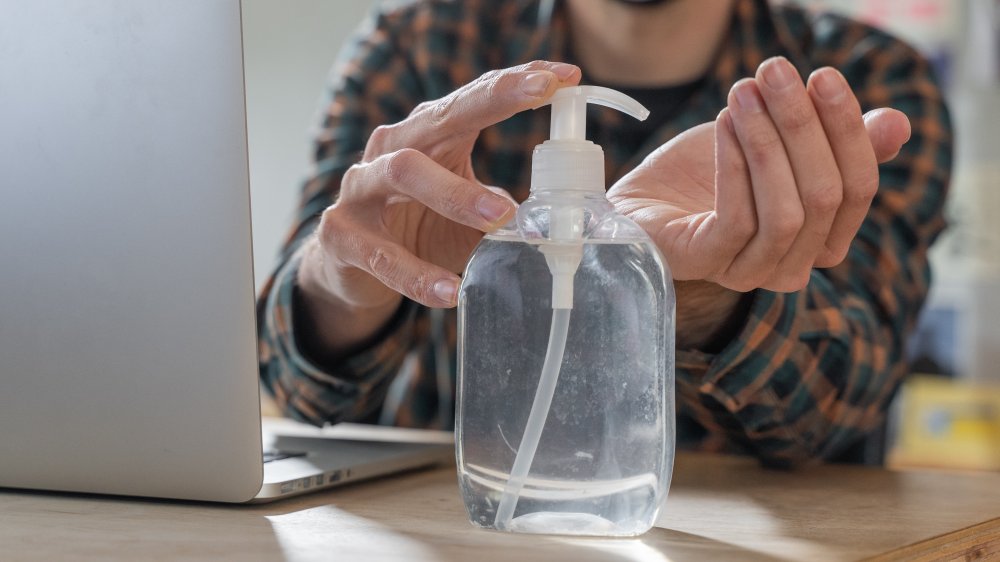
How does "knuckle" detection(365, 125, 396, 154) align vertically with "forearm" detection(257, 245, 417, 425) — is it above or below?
above

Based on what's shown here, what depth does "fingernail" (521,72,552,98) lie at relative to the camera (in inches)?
19.4

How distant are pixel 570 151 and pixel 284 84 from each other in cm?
247

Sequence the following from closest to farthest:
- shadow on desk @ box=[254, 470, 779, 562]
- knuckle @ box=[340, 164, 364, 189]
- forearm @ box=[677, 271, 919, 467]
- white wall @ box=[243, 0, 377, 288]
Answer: shadow on desk @ box=[254, 470, 779, 562]
knuckle @ box=[340, 164, 364, 189]
forearm @ box=[677, 271, 919, 467]
white wall @ box=[243, 0, 377, 288]

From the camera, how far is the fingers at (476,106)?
0.50 meters

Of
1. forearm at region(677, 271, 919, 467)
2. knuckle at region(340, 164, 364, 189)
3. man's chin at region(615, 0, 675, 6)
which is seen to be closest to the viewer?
knuckle at region(340, 164, 364, 189)

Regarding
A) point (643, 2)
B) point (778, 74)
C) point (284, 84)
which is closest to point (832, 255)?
point (778, 74)

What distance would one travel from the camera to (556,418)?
1.67 feet

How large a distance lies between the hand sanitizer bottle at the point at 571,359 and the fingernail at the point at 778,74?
2.6 inches

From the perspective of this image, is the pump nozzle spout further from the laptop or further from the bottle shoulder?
the laptop

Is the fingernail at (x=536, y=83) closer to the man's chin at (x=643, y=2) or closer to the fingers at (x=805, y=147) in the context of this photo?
the fingers at (x=805, y=147)

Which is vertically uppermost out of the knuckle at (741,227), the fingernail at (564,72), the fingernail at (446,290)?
the fingernail at (564,72)

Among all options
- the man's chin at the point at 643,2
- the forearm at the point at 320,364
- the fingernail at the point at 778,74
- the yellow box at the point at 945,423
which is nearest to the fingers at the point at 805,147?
the fingernail at the point at 778,74

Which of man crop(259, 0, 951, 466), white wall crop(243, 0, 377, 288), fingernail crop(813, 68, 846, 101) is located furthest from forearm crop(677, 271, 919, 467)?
white wall crop(243, 0, 377, 288)

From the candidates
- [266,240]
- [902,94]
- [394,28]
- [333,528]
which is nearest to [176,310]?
[333,528]
